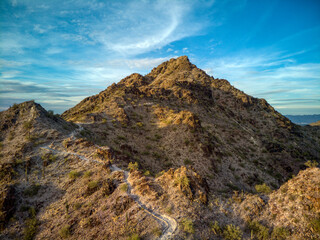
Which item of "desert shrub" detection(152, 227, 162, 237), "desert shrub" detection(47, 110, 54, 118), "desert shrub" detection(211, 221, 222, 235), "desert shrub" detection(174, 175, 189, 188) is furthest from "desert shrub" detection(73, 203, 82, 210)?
"desert shrub" detection(47, 110, 54, 118)

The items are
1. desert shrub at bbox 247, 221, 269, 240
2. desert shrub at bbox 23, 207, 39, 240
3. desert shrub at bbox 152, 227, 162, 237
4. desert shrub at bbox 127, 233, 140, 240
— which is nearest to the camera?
desert shrub at bbox 127, 233, 140, 240

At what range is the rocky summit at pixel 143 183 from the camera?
10.6 m

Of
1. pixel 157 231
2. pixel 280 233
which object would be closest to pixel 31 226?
pixel 157 231

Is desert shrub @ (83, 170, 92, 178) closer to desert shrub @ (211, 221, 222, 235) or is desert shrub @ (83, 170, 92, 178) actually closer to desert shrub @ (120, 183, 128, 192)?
desert shrub @ (120, 183, 128, 192)

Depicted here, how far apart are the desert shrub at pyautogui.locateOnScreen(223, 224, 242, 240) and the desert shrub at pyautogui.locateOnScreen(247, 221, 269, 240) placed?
3.78 feet

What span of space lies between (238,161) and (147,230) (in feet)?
90.8

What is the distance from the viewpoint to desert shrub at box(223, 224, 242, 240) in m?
9.85

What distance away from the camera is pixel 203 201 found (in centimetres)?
1227

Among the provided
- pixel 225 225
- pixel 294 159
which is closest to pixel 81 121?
→ pixel 225 225

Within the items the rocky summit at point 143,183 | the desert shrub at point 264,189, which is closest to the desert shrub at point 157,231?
the rocky summit at point 143,183

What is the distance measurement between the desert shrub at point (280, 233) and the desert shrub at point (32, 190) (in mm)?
19422

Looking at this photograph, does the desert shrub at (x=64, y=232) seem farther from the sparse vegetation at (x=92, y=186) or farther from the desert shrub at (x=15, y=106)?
the desert shrub at (x=15, y=106)

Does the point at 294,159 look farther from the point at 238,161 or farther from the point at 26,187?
the point at 26,187

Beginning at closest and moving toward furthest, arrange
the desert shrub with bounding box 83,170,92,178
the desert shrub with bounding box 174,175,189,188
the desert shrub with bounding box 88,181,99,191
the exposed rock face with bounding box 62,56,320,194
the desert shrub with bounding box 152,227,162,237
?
the desert shrub with bounding box 152,227,162,237 → the desert shrub with bounding box 174,175,189,188 → the desert shrub with bounding box 88,181,99,191 → the desert shrub with bounding box 83,170,92,178 → the exposed rock face with bounding box 62,56,320,194
